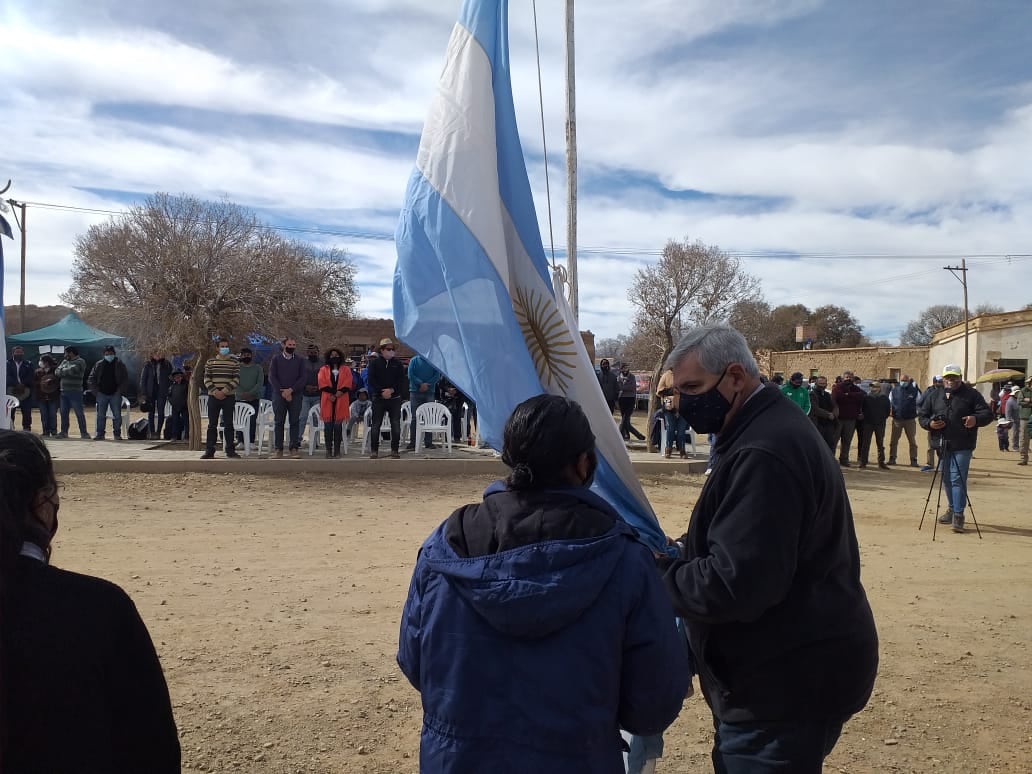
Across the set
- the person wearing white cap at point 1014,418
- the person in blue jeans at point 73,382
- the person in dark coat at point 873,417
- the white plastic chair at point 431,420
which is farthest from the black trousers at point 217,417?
the person wearing white cap at point 1014,418

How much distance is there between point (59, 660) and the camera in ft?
5.33

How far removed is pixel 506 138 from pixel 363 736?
119 inches

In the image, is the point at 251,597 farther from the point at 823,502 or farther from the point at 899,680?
the point at 823,502

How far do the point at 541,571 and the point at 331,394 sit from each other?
37.7ft

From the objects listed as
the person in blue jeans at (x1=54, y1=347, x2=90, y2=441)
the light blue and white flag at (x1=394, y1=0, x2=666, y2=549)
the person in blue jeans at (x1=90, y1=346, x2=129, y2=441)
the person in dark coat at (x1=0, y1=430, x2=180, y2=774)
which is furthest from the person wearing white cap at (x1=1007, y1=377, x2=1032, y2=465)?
the person in blue jeans at (x1=54, y1=347, x2=90, y2=441)

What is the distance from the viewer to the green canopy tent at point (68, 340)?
26.8 metres

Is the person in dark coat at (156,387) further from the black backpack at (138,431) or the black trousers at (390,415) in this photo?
the black trousers at (390,415)

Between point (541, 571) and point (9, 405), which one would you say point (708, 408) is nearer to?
point (541, 571)

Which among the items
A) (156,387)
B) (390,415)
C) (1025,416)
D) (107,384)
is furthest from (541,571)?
(1025,416)

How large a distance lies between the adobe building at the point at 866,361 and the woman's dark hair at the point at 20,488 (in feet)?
169

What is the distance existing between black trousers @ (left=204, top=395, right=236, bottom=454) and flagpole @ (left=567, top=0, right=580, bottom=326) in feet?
18.7

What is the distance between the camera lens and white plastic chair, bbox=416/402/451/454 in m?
14.1

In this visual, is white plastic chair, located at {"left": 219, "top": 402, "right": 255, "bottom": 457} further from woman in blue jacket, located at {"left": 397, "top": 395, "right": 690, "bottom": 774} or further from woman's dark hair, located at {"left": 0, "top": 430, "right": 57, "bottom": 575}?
woman in blue jacket, located at {"left": 397, "top": 395, "right": 690, "bottom": 774}

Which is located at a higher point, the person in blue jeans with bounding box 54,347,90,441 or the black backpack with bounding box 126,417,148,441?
the person in blue jeans with bounding box 54,347,90,441
